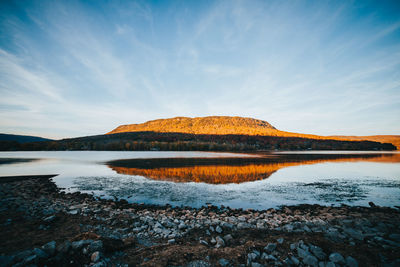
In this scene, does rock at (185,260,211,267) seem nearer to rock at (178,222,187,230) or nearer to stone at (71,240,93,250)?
rock at (178,222,187,230)

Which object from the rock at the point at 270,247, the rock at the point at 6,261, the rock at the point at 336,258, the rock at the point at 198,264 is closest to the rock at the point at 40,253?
the rock at the point at 6,261

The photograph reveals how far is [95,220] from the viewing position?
7949 mm

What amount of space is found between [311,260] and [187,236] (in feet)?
12.8

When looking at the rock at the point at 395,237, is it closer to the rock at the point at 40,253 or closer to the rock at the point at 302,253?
the rock at the point at 302,253

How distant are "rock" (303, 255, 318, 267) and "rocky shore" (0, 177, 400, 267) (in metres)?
0.02

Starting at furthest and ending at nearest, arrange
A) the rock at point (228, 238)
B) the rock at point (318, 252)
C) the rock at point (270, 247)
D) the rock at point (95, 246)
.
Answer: the rock at point (228, 238), the rock at point (270, 247), the rock at point (95, 246), the rock at point (318, 252)

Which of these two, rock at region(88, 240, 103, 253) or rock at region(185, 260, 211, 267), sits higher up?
rock at region(88, 240, 103, 253)

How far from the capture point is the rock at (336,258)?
4.67 m

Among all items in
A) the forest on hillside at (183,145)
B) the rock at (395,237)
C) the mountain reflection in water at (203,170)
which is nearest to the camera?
the rock at (395,237)

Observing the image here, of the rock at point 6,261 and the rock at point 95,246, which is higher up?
the rock at point 6,261

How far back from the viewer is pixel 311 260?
15.4 ft

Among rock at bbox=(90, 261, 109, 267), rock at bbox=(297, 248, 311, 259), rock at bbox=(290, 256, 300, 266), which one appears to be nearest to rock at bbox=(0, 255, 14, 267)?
rock at bbox=(90, 261, 109, 267)

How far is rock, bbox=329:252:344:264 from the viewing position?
15.3 ft

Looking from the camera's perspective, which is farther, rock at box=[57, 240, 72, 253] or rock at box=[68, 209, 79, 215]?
rock at box=[68, 209, 79, 215]
